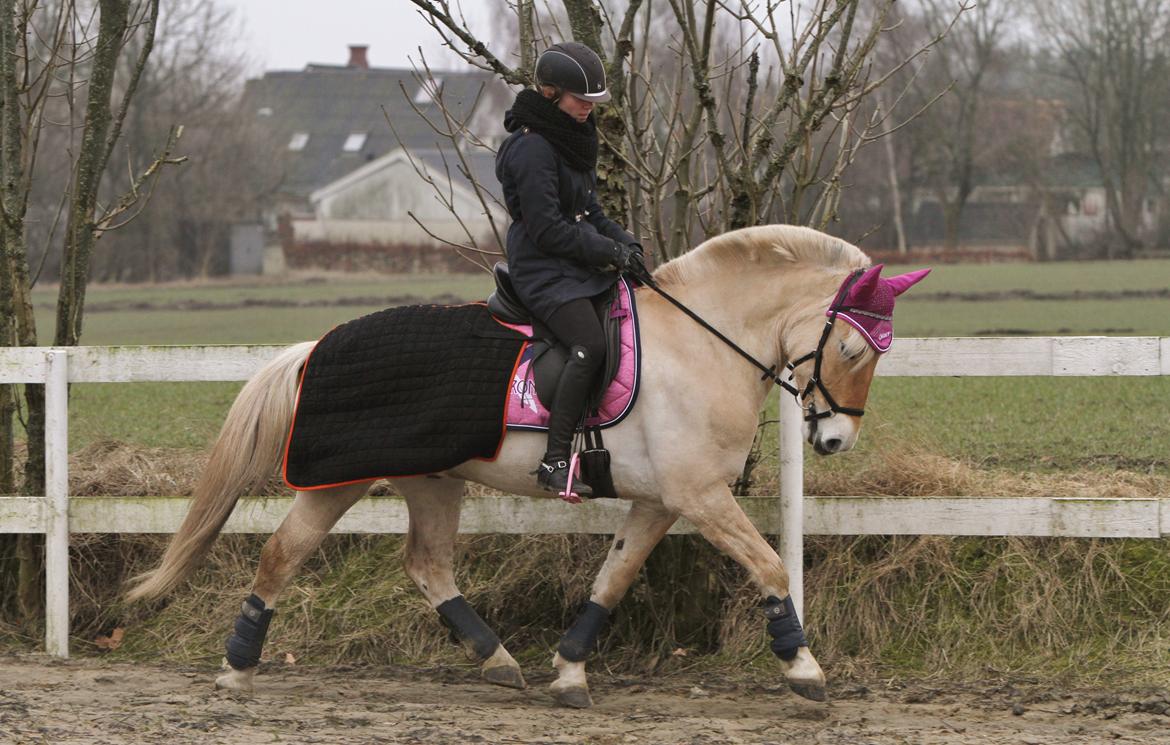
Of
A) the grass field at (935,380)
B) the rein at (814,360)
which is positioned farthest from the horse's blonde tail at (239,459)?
the grass field at (935,380)

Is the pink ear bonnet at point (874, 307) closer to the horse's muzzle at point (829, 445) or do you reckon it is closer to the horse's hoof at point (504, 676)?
the horse's muzzle at point (829, 445)

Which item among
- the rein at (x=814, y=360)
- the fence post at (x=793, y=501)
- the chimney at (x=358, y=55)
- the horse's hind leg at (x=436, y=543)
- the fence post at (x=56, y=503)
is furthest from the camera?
the chimney at (x=358, y=55)

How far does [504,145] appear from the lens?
5.23 m

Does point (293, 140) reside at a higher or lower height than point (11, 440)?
higher

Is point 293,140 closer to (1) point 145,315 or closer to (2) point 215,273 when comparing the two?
(2) point 215,273

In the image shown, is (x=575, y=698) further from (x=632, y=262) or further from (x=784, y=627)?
(x=632, y=262)

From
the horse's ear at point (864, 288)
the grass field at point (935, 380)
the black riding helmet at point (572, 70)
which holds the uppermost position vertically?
the black riding helmet at point (572, 70)

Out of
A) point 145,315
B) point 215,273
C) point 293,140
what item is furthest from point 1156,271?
point 293,140

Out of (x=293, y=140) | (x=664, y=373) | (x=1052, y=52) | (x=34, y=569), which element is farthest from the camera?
(x=293, y=140)

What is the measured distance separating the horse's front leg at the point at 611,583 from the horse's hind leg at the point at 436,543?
1.59ft

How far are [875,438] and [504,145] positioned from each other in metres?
2.56

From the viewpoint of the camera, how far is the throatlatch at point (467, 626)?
5582 millimetres

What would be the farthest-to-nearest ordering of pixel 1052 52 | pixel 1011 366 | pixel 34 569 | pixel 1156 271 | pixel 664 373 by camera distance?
1. pixel 1052 52
2. pixel 1156 271
3. pixel 34 569
4. pixel 1011 366
5. pixel 664 373

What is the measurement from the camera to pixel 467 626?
5637 mm
